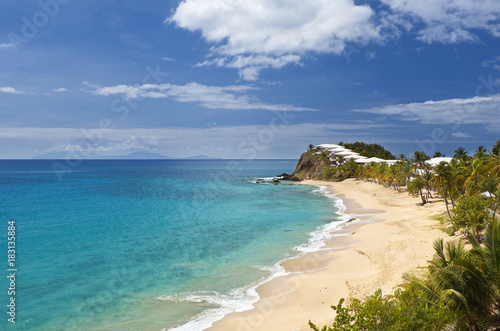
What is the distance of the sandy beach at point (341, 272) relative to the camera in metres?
18.0

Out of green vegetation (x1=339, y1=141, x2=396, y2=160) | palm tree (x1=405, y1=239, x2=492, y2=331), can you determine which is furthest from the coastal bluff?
palm tree (x1=405, y1=239, x2=492, y2=331)

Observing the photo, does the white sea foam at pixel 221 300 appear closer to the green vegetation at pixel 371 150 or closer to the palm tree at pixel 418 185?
the palm tree at pixel 418 185

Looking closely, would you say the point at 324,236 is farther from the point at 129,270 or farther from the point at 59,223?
the point at 59,223

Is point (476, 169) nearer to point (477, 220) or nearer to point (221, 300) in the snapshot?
point (477, 220)

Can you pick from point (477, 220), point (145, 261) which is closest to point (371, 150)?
point (477, 220)

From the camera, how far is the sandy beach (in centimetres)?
1803

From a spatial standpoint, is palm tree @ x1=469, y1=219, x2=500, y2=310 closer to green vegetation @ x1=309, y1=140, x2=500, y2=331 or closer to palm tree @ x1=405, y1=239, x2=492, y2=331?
green vegetation @ x1=309, y1=140, x2=500, y2=331

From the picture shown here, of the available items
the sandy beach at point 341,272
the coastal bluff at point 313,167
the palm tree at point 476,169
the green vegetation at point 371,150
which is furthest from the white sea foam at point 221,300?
the green vegetation at point 371,150

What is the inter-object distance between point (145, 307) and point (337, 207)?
152 feet

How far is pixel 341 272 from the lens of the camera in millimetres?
24719

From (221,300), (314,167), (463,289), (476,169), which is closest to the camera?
(463,289)

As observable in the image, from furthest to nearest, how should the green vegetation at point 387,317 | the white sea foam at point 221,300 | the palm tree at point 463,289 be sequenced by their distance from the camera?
1. the white sea foam at point 221,300
2. the palm tree at point 463,289
3. the green vegetation at point 387,317

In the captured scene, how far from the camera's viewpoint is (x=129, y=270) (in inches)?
1080

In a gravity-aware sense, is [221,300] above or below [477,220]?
below
